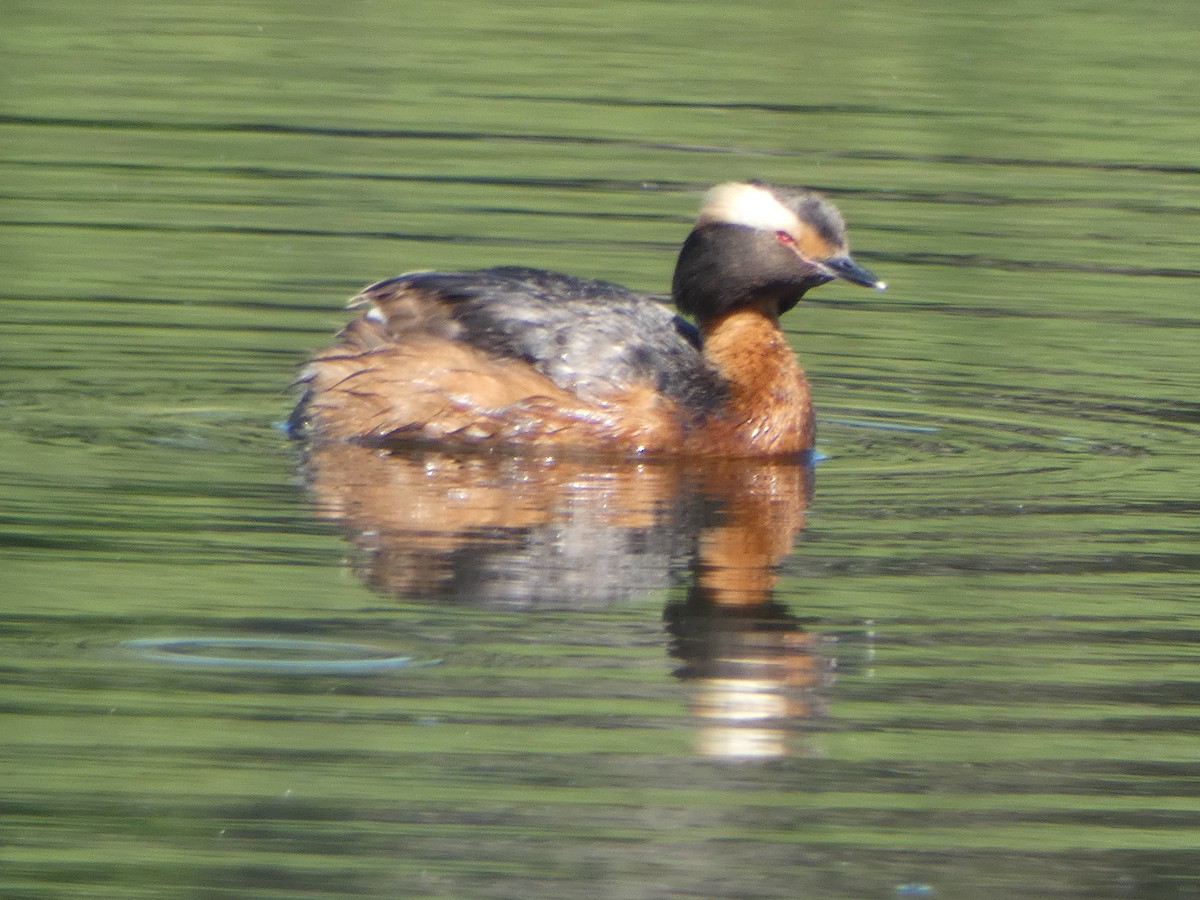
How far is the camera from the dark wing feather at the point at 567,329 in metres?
10.5

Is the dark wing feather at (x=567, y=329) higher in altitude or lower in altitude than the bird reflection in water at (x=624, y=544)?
higher

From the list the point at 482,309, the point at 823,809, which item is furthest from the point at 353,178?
the point at 823,809

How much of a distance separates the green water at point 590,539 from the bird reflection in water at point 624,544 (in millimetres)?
26

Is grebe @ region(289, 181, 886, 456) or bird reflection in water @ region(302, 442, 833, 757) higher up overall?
grebe @ region(289, 181, 886, 456)

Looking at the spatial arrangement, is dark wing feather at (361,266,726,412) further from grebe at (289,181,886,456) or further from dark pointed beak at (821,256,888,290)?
dark pointed beak at (821,256,888,290)

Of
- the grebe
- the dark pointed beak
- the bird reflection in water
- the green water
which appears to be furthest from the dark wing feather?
the dark pointed beak

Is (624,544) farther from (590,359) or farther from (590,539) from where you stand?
(590,359)

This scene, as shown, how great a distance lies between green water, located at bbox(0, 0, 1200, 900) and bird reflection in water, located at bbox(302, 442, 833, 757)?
3cm

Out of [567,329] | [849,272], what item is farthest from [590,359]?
[849,272]

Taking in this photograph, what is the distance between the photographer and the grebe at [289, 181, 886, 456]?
34.3 ft

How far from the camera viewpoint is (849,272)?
420 inches

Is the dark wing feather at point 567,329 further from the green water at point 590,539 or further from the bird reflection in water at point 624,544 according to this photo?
the green water at point 590,539

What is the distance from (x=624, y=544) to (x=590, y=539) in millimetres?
126

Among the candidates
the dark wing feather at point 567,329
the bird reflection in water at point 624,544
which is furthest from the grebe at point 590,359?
the bird reflection in water at point 624,544
